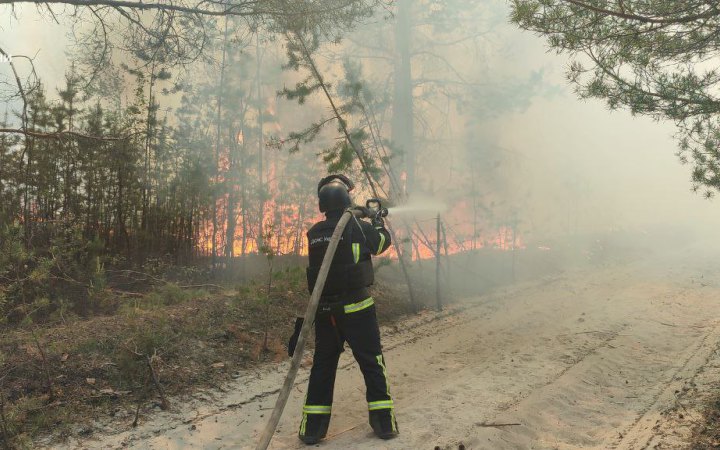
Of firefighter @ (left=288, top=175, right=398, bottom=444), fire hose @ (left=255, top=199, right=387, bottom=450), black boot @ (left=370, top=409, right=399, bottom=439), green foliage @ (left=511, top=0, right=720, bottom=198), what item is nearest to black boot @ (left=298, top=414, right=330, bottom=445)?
firefighter @ (left=288, top=175, right=398, bottom=444)

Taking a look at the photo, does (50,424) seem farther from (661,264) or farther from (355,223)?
(661,264)

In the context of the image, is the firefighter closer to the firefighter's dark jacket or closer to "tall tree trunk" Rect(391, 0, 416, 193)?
the firefighter's dark jacket

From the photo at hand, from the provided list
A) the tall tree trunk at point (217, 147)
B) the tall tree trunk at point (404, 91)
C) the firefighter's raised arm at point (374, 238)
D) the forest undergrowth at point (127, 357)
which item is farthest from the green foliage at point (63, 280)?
the tall tree trunk at point (404, 91)

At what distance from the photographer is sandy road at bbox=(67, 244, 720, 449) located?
13.4 ft

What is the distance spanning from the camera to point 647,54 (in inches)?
202

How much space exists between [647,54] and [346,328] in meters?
4.19

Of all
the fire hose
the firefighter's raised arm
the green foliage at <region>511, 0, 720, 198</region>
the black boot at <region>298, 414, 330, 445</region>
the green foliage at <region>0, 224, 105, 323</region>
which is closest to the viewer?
the fire hose

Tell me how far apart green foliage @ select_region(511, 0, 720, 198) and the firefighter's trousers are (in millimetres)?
3127

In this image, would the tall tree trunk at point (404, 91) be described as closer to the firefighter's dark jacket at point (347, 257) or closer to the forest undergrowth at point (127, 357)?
the forest undergrowth at point (127, 357)

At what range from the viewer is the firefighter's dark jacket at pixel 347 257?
4.10 metres

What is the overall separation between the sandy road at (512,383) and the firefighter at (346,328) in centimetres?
23

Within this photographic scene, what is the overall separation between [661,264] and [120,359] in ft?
45.4

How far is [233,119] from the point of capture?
1324cm

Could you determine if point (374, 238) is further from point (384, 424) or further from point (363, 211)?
point (384, 424)
